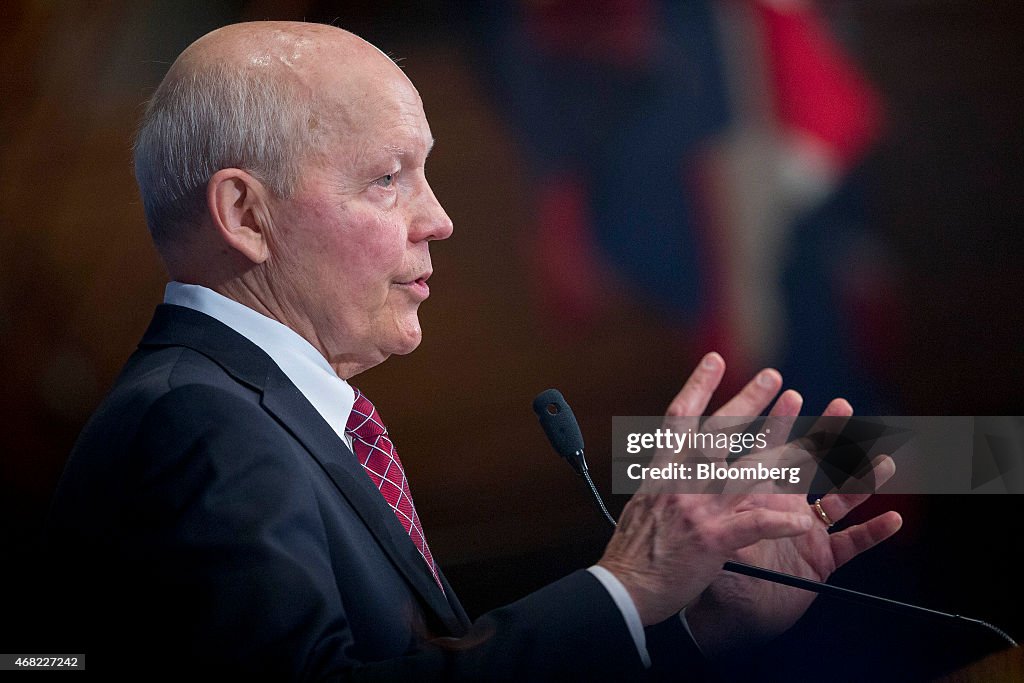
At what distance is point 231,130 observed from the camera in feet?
3.84

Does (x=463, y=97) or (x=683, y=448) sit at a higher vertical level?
(x=463, y=97)

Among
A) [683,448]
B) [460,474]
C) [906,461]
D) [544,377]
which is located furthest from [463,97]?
[683,448]

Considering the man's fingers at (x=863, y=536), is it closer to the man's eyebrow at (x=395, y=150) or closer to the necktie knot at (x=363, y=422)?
the necktie knot at (x=363, y=422)

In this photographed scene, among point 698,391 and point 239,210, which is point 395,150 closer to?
point 239,210

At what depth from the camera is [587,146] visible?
2.03 metres

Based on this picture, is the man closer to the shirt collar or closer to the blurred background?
the shirt collar

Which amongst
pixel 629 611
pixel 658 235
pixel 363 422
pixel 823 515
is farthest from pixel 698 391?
pixel 658 235

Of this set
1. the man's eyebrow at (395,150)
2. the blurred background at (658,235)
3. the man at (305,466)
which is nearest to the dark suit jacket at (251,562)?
the man at (305,466)

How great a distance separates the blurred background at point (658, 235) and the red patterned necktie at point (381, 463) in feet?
2.40

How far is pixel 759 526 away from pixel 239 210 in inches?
28.2

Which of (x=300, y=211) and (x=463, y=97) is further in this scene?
(x=463, y=97)

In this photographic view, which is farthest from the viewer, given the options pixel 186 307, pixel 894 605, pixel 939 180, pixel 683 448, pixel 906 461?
pixel 939 180

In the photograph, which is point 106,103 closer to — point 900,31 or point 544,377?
point 544,377

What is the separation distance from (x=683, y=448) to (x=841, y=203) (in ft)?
4.23
